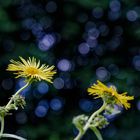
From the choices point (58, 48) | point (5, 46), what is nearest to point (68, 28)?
point (58, 48)

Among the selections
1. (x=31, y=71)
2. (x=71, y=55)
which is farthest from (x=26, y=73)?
(x=71, y=55)

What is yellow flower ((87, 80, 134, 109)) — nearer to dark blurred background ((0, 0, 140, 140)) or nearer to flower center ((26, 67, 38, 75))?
flower center ((26, 67, 38, 75))

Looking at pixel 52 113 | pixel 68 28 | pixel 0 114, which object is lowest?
pixel 0 114

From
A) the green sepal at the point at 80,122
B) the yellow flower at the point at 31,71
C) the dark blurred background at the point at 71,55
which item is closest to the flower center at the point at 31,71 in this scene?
the yellow flower at the point at 31,71

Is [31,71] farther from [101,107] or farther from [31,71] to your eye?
[101,107]

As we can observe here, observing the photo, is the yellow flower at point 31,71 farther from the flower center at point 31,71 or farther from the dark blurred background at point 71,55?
the dark blurred background at point 71,55

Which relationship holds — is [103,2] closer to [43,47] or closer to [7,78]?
[43,47]

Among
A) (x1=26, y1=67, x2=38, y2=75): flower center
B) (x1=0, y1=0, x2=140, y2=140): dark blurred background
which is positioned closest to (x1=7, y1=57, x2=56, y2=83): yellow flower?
(x1=26, y1=67, x2=38, y2=75): flower center

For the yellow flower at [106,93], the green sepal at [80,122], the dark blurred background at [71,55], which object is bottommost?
the green sepal at [80,122]
